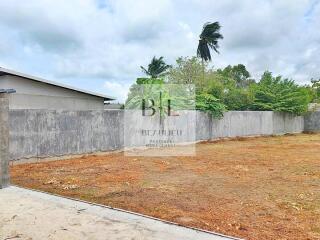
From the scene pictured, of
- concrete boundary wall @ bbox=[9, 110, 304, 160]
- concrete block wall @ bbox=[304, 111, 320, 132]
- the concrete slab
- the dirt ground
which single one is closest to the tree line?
concrete block wall @ bbox=[304, 111, 320, 132]

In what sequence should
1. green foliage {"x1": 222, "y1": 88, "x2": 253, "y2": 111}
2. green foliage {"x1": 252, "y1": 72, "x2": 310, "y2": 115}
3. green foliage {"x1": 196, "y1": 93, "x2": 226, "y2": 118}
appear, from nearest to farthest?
green foliage {"x1": 196, "y1": 93, "x2": 226, "y2": 118}
green foliage {"x1": 252, "y1": 72, "x2": 310, "y2": 115}
green foliage {"x1": 222, "y1": 88, "x2": 253, "y2": 111}

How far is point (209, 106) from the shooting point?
1795 cm

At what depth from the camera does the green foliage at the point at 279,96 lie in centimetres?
Result: 2323

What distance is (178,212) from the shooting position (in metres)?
5.28

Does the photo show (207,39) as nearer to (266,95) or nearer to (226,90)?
(226,90)

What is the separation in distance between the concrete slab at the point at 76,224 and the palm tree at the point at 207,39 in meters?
26.3

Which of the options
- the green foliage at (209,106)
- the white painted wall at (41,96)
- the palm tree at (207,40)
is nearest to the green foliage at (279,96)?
the green foliage at (209,106)

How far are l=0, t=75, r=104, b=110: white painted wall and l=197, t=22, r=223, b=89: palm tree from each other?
17.0 m

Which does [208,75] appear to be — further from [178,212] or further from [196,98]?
[178,212]

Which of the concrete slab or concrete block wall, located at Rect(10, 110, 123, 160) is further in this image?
concrete block wall, located at Rect(10, 110, 123, 160)

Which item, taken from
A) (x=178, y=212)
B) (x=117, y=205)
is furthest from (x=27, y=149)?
(x=178, y=212)

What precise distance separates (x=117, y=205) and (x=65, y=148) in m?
6.19

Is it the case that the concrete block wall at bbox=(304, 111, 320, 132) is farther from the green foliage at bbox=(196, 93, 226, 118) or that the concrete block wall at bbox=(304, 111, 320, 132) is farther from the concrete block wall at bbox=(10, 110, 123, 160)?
the concrete block wall at bbox=(10, 110, 123, 160)

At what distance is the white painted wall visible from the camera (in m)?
12.3
